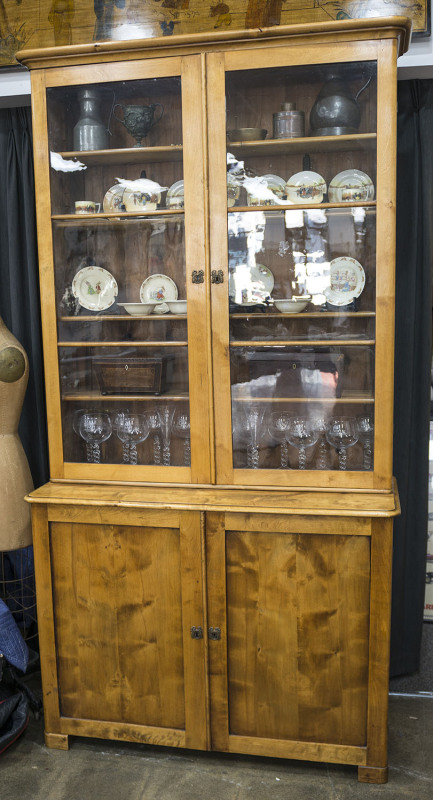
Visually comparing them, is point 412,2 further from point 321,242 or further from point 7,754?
point 7,754

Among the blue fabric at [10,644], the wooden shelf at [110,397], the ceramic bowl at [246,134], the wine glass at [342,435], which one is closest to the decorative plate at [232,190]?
the ceramic bowl at [246,134]

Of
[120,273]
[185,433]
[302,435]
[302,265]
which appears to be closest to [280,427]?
[302,435]

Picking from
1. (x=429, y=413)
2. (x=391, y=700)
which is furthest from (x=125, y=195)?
(x=391, y=700)

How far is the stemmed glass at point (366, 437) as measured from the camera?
7.44 feet

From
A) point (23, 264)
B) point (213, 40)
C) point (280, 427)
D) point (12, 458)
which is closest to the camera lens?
point (213, 40)

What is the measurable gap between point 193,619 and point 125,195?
1.46 meters

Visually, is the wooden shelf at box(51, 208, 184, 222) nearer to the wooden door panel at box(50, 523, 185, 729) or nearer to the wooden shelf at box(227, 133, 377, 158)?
the wooden shelf at box(227, 133, 377, 158)

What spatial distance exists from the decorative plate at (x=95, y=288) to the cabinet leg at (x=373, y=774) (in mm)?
1783

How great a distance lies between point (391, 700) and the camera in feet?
9.16

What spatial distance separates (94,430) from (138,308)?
46cm

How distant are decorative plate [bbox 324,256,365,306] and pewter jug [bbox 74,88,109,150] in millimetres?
885

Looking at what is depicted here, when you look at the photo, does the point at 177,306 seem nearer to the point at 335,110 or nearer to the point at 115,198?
the point at 115,198

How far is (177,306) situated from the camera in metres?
2.38

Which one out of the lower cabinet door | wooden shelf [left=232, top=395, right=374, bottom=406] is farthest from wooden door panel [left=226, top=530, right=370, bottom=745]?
wooden shelf [left=232, top=395, right=374, bottom=406]
